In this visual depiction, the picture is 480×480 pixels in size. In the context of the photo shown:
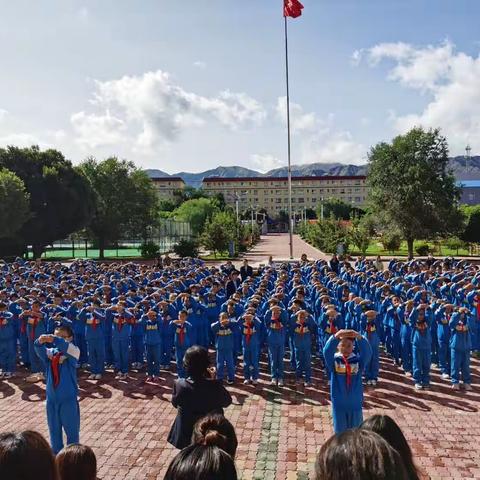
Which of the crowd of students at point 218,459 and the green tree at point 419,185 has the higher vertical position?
the green tree at point 419,185

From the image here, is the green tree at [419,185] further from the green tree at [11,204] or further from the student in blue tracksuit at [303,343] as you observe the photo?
the student in blue tracksuit at [303,343]

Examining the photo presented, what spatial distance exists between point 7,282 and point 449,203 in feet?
92.0

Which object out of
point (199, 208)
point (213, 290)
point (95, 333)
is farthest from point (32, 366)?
point (199, 208)

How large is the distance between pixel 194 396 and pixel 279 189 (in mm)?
123105

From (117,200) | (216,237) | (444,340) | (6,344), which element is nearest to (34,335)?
(6,344)

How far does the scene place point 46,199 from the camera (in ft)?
118

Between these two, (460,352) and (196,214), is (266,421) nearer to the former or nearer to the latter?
(460,352)

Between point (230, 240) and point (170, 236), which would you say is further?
point (170, 236)

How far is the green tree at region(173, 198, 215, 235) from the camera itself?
57.3 metres

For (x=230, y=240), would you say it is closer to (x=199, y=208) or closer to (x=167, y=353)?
(x=199, y=208)

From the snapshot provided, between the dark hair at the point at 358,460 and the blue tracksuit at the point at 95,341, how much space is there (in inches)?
359

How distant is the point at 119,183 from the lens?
138 ft

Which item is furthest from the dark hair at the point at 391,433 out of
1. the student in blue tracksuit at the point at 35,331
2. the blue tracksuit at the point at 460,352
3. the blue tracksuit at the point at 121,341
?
the student in blue tracksuit at the point at 35,331

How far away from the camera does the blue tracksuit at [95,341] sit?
10.3 metres
